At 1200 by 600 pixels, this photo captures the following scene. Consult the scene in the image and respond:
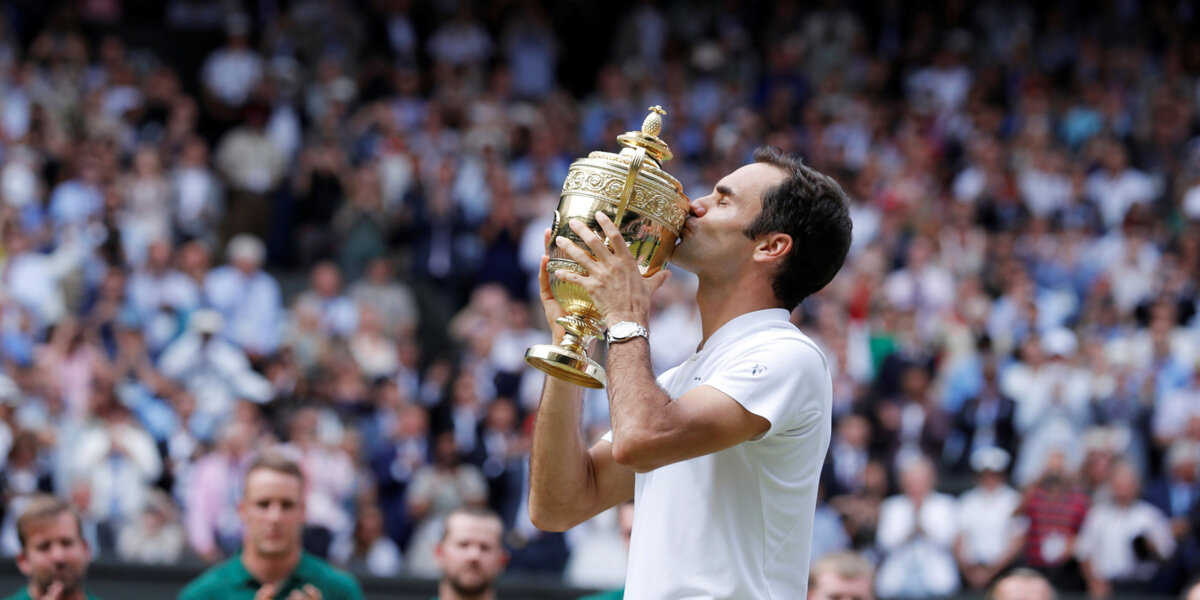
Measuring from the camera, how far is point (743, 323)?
3.37m

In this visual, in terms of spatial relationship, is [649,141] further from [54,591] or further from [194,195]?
[194,195]

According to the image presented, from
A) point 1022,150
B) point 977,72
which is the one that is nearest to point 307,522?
point 1022,150

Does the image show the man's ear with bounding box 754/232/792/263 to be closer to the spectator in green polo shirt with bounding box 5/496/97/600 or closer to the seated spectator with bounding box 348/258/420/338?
the spectator in green polo shirt with bounding box 5/496/97/600

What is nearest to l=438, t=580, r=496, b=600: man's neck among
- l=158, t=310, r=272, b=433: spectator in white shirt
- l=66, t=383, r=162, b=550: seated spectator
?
l=66, t=383, r=162, b=550: seated spectator

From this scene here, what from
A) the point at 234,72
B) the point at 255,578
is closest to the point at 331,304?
the point at 234,72

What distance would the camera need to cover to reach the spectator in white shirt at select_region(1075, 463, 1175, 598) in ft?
34.0

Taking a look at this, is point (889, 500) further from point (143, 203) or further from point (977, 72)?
point (977, 72)

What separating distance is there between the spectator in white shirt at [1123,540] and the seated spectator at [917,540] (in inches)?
→ 35.0

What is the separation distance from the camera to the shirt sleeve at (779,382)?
10.2ft

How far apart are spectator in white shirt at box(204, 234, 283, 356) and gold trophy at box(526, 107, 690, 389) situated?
9068mm

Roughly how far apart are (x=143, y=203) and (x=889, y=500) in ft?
23.2

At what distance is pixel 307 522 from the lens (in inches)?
388

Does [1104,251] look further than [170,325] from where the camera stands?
Yes

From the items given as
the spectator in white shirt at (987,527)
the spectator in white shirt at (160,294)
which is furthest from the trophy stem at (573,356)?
the spectator in white shirt at (160,294)
